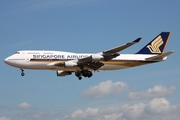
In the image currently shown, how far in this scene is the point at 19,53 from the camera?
7488 cm

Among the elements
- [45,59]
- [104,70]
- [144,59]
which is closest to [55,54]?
[45,59]

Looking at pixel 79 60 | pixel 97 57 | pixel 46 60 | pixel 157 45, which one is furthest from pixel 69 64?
pixel 157 45

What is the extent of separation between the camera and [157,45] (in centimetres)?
8381

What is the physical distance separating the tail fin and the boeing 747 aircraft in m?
2.34

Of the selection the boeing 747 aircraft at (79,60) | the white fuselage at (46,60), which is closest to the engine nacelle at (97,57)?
the boeing 747 aircraft at (79,60)

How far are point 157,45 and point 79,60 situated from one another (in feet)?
56.6

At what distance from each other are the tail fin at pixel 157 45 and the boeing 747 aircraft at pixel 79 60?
7.67 ft

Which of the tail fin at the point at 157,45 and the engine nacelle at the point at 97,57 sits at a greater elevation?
the tail fin at the point at 157,45

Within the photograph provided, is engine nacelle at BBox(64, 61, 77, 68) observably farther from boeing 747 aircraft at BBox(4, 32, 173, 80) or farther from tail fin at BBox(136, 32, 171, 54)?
tail fin at BBox(136, 32, 171, 54)

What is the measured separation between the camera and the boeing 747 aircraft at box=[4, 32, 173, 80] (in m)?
72.9

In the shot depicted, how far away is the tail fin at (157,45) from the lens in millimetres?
82188

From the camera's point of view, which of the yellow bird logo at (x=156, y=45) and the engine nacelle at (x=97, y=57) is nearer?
the engine nacelle at (x=97, y=57)

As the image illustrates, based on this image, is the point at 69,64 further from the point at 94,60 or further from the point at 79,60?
the point at 94,60

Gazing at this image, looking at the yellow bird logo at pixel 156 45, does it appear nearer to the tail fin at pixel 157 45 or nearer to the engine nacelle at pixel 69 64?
the tail fin at pixel 157 45
